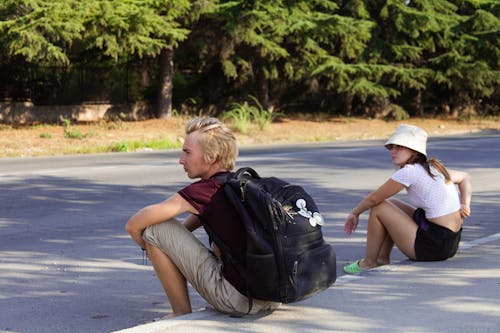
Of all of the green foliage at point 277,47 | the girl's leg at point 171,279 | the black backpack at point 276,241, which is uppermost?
the green foliage at point 277,47

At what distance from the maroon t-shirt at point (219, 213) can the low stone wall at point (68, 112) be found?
2506 cm

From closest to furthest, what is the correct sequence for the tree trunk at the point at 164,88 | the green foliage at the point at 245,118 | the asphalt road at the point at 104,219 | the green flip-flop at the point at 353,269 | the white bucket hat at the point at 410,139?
the asphalt road at the point at 104,219, the white bucket hat at the point at 410,139, the green flip-flop at the point at 353,269, the green foliage at the point at 245,118, the tree trunk at the point at 164,88

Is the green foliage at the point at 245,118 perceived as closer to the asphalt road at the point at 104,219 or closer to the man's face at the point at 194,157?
the asphalt road at the point at 104,219

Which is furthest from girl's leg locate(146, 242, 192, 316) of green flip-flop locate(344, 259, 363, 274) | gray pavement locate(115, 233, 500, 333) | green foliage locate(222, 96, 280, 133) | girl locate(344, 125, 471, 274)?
green foliage locate(222, 96, 280, 133)

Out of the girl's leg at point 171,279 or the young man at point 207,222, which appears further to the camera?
the girl's leg at point 171,279

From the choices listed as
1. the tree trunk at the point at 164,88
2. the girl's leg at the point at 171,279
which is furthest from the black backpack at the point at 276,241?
the tree trunk at the point at 164,88

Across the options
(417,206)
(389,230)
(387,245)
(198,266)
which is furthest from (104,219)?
(198,266)

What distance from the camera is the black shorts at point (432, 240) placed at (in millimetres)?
6617

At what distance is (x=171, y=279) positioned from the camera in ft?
16.8

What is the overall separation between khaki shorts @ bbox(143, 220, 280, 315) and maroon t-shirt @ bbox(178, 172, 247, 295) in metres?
0.11

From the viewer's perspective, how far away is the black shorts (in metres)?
6.62

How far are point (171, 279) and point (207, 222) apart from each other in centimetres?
46

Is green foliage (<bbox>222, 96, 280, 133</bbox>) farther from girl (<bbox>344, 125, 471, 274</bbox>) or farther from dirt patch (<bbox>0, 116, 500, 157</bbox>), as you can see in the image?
girl (<bbox>344, 125, 471, 274</bbox>)

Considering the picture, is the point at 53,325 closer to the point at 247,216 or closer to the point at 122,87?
the point at 247,216
